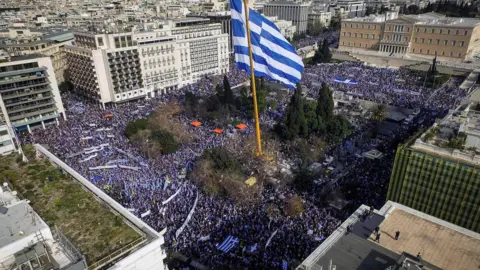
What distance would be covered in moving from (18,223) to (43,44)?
64.4 meters

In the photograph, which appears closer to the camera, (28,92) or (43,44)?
(28,92)

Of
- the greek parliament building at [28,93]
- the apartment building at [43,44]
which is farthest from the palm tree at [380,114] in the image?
the apartment building at [43,44]

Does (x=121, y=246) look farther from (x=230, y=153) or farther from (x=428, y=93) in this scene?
(x=428, y=93)

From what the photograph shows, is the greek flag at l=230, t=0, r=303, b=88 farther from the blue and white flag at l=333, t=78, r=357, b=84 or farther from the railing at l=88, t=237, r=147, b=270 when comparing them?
the blue and white flag at l=333, t=78, r=357, b=84

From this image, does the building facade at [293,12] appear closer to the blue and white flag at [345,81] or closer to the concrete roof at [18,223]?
the blue and white flag at [345,81]

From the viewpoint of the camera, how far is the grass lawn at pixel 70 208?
54.3 feet

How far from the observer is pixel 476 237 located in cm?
1705

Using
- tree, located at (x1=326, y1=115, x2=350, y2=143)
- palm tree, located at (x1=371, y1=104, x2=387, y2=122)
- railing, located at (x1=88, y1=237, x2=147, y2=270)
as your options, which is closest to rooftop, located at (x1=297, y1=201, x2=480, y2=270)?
railing, located at (x1=88, y1=237, x2=147, y2=270)

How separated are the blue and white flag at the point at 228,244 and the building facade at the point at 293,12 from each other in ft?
384

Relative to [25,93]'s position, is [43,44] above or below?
above

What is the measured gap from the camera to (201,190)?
1345 inches

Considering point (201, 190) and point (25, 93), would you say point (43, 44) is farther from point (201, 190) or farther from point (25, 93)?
point (201, 190)

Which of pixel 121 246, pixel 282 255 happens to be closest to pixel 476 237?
pixel 282 255

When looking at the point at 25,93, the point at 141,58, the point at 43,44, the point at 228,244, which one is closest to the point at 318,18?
the point at 141,58
